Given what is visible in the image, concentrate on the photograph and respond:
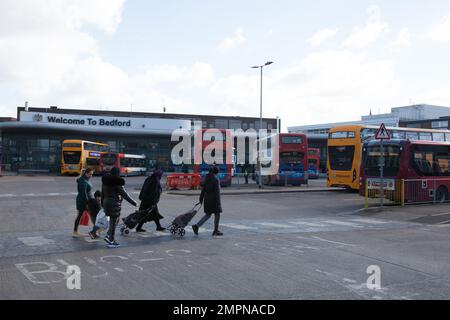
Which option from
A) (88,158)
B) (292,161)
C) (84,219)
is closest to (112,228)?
(84,219)

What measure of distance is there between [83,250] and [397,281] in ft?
19.9

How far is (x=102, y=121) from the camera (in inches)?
2886

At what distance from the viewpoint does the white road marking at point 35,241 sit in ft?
33.9

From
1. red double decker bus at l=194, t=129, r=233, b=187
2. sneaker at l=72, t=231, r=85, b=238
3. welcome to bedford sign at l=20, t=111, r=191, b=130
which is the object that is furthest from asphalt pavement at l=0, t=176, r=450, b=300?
welcome to bedford sign at l=20, t=111, r=191, b=130

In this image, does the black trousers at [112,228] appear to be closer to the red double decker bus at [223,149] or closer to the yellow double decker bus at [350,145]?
the yellow double decker bus at [350,145]

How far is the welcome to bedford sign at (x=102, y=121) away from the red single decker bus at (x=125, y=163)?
9.16 metres

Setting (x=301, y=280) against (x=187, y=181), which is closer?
(x=301, y=280)

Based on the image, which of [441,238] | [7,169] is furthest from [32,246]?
[7,169]

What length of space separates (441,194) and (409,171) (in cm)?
248

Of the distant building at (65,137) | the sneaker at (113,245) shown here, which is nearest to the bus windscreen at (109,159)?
the distant building at (65,137)

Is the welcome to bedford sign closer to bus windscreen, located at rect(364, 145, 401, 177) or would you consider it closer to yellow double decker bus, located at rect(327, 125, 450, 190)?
yellow double decker bus, located at rect(327, 125, 450, 190)

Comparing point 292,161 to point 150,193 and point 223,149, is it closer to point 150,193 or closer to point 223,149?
point 223,149
